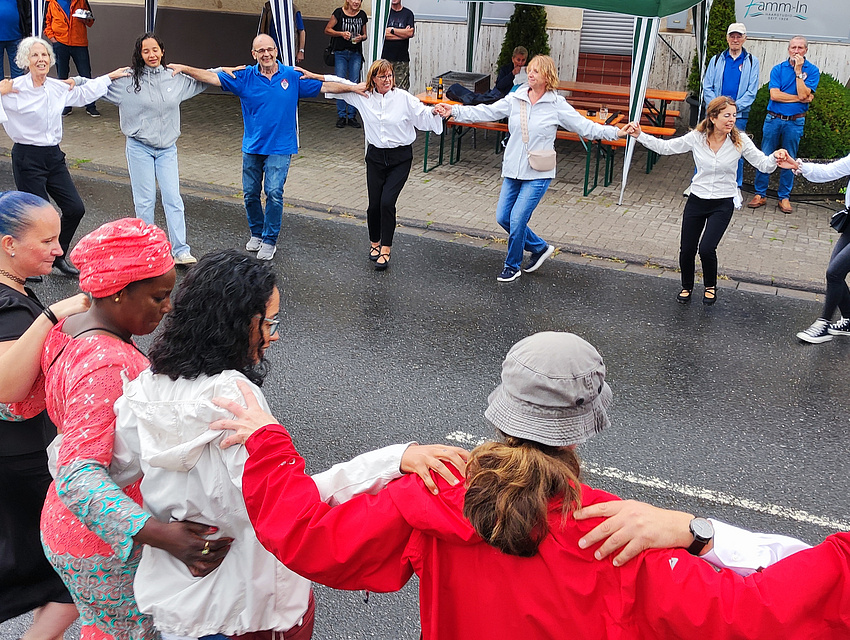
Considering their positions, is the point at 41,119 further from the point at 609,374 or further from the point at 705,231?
the point at 705,231

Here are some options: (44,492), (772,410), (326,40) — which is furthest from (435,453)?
(326,40)

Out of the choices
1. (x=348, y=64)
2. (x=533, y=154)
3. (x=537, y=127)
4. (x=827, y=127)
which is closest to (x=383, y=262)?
(x=533, y=154)

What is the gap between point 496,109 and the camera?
770cm

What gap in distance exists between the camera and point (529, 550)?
5.35 feet

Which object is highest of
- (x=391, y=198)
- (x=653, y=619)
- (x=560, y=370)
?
(x=560, y=370)

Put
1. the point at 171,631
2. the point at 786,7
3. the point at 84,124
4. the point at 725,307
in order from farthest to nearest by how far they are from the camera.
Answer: the point at 84,124, the point at 786,7, the point at 725,307, the point at 171,631

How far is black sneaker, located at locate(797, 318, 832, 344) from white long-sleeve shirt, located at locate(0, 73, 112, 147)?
20.1ft

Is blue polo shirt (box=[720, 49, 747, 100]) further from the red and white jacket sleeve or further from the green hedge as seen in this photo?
the red and white jacket sleeve

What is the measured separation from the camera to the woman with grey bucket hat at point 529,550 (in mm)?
1554

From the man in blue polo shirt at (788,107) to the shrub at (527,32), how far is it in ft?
15.4

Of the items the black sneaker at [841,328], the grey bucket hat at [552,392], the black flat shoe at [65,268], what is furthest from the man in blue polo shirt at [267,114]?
the grey bucket hat at [552,392]

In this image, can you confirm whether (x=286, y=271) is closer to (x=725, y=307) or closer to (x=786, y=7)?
(x=725, y=307)

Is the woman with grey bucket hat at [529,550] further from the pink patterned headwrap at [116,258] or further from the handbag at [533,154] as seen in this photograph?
the handbag at [533,154]

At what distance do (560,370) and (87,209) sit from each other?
8766 millimetres
